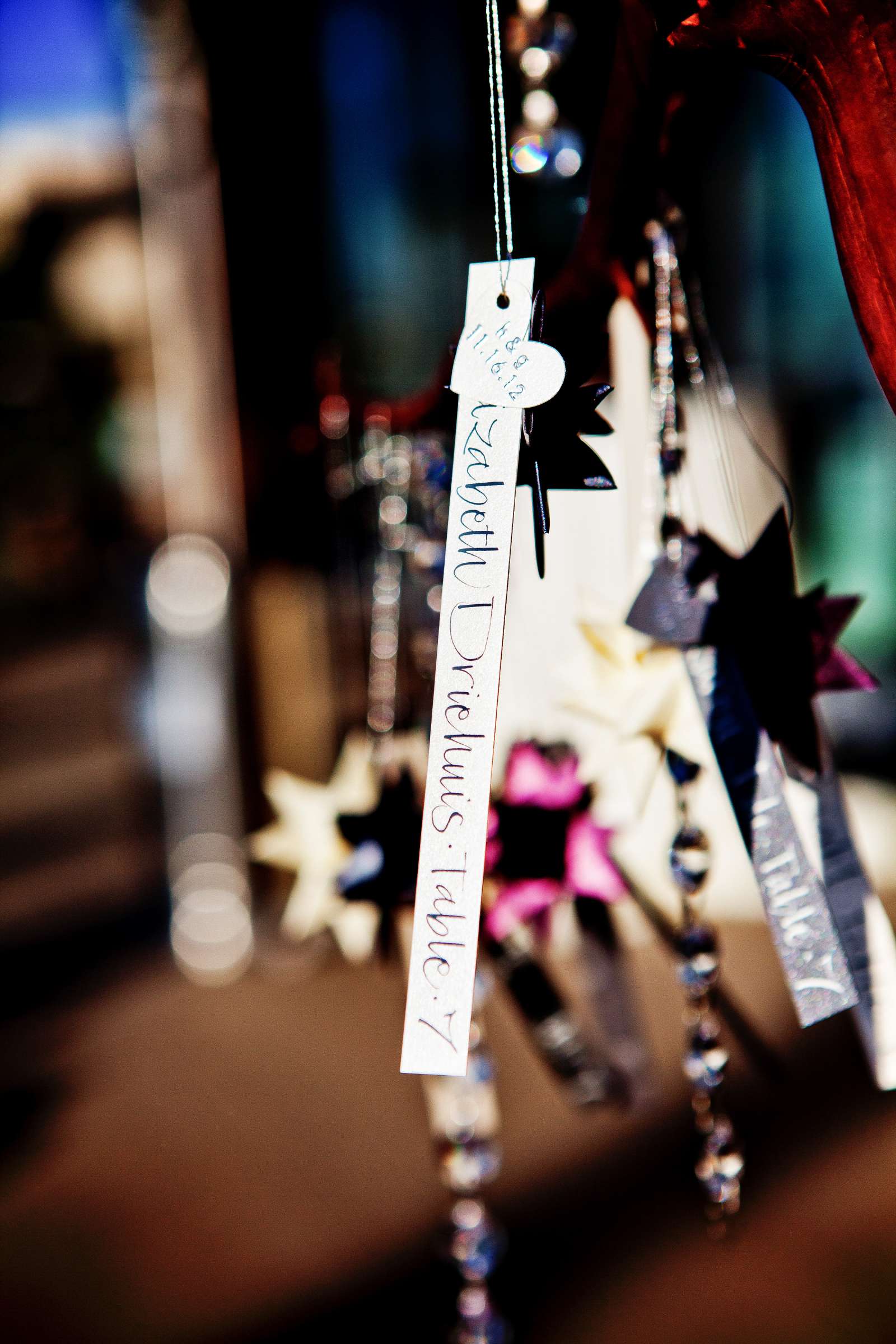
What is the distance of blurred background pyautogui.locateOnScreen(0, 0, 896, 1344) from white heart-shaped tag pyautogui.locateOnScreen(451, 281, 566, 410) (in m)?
1.41

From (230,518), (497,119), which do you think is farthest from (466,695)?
(230,518)

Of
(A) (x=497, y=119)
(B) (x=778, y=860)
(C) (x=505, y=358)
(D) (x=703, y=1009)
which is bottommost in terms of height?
(D) (x=703, y=1009)

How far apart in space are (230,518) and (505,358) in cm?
200

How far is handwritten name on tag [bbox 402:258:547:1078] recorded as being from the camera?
1.38 ft

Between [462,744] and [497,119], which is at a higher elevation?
[497,119]

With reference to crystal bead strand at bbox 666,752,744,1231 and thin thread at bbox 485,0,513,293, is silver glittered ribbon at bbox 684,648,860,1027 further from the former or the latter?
Answer: thin thread at bbox 485,0,513,293

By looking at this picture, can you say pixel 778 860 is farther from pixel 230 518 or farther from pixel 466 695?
pixel 230 518

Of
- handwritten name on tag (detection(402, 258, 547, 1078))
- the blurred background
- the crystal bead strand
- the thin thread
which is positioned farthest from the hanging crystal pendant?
the blurred background

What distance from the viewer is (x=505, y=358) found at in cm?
45

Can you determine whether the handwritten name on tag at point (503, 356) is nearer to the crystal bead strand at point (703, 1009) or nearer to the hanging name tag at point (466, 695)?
the hanging name tag at point (466, 695)

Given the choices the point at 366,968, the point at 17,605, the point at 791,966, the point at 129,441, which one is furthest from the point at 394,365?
the point at 791,966

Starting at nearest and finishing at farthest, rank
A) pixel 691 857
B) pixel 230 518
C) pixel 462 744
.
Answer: pixel 462 744, pixel 691 857, pixel 230 518

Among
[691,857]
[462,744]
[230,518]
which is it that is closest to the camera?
[462,744]

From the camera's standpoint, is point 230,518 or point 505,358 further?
point 230,518
